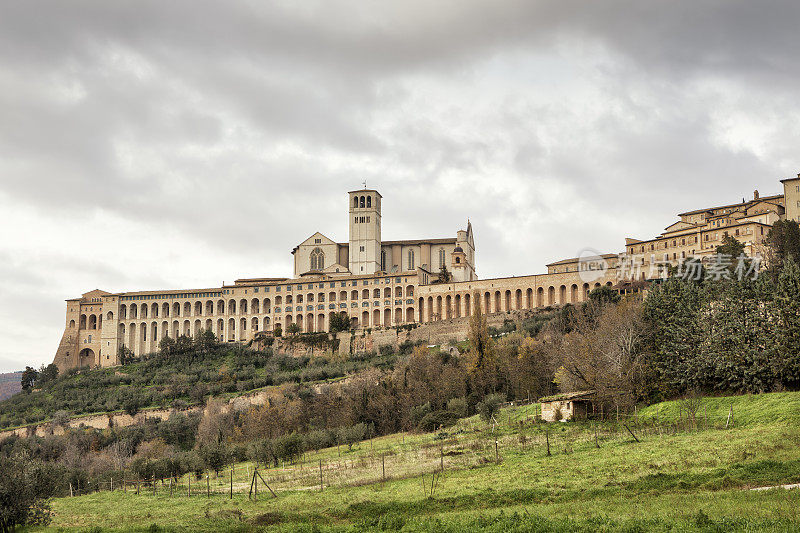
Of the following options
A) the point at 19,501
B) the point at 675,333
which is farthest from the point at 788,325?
the point at 19,501

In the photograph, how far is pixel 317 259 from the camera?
112m

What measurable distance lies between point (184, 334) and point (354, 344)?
26874 millimetres

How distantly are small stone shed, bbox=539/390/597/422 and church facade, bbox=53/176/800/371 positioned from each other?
169 ft

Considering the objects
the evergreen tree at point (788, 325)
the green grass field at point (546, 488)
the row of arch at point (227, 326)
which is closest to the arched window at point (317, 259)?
the row of arch at point (227, 326)

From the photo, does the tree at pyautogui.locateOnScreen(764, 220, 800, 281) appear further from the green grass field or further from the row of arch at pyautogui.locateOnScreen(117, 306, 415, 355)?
the row of arch at pyautogui.locateOnScreen(117, 306, 415, 355)

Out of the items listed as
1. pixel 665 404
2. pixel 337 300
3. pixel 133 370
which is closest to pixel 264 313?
pixel 337 300

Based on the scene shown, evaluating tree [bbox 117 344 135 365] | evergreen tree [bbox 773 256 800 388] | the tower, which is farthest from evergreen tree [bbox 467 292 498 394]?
tree [bbox 117 344 135 365]

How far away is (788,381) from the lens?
113ft

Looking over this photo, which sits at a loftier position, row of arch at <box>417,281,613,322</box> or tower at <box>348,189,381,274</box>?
tower at <box>348,189,381,274</box>

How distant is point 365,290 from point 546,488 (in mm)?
81181

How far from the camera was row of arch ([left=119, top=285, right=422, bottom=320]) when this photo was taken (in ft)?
334

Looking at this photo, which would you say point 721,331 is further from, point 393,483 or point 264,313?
point 264,313

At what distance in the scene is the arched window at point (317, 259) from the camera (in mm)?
Answer: 111375

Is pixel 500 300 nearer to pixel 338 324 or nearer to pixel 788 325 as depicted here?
pixel 338 324
